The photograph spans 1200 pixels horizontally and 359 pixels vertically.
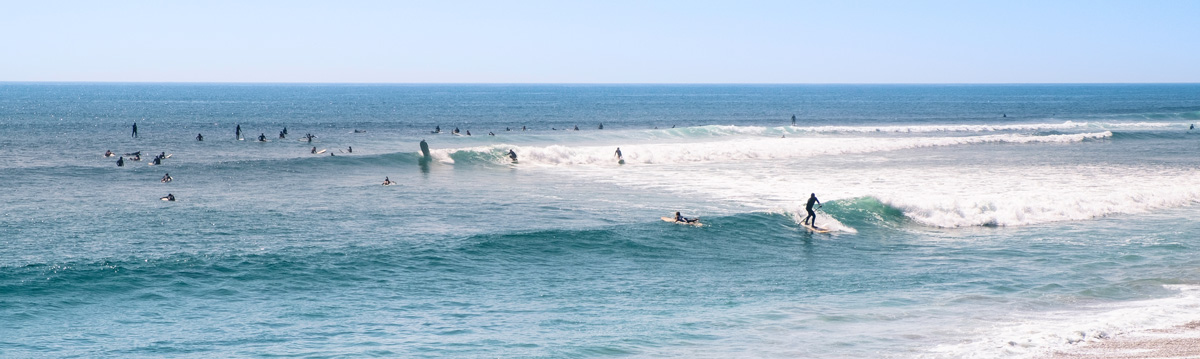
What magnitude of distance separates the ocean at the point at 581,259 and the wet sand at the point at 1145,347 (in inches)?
14.4

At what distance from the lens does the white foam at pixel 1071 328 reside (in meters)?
15.0

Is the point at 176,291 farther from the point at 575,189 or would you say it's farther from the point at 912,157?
the point at 912,157

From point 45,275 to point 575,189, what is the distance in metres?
21.0

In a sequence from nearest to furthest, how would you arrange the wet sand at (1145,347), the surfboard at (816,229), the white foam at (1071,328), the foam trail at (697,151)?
the wet sand at (1145,347), the white foam at (1071,328), the surfboard at (816,229), the foam trail at (697,151)

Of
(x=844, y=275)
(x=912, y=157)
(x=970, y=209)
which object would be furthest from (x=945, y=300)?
(x=912, y=157)

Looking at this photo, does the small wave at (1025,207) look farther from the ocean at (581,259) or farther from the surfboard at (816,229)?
the surfboard at (816,229)

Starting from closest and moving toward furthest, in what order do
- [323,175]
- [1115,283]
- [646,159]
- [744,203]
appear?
[1115,283], [744,203], [323,175], [646,159]

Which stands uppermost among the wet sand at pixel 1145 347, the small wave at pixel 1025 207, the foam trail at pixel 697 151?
the wet sand at pixel 1145 347

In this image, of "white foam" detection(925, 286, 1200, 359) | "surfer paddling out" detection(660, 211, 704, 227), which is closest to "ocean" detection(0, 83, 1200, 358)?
"white foam" detection(925, 286, 1200, 359)

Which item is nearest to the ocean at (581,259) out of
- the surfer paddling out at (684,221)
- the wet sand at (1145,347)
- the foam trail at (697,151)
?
the surfer paddling out at (684,221)

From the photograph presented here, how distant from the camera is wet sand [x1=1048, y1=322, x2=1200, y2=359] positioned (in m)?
14.4

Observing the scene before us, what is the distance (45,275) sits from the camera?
65.8 feet

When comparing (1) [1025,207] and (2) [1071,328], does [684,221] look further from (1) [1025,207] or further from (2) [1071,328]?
(2) [1071,328]

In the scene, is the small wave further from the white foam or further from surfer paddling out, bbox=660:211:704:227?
the white foam
